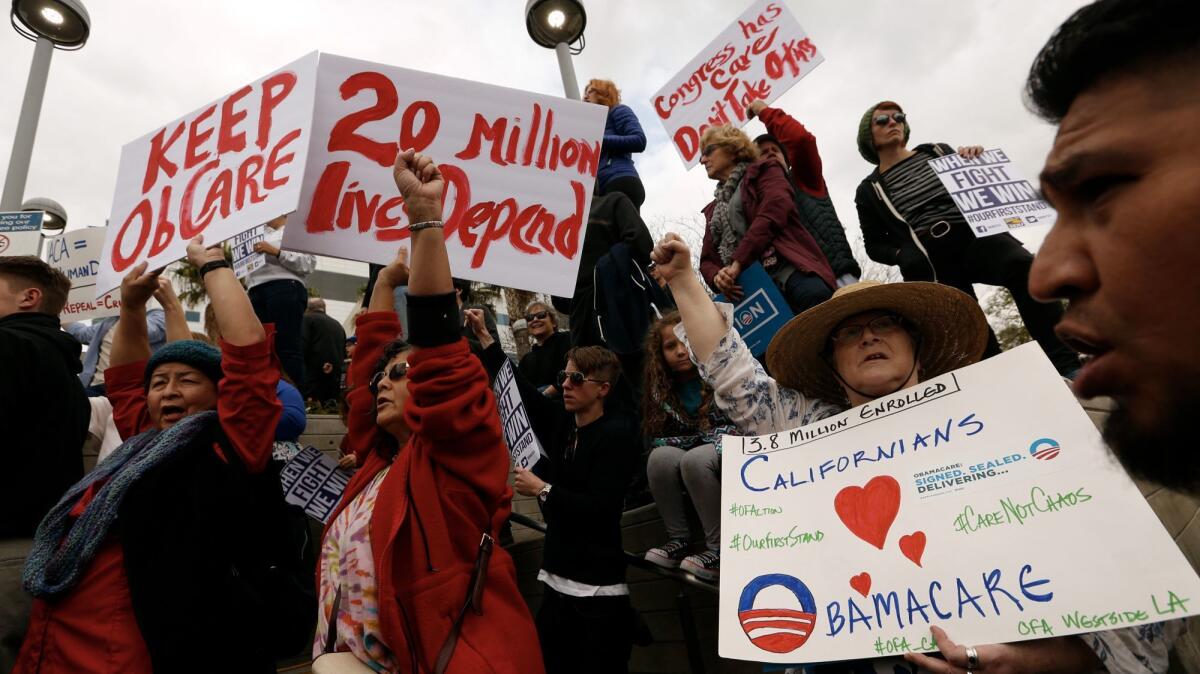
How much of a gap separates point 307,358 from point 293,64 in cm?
444

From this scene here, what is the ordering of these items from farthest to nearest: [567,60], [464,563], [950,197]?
[567,60] < [950,197] < [464,563]

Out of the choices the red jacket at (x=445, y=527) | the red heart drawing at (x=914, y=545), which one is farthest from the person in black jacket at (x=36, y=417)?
the red heart drawing at (x=914, y=545)

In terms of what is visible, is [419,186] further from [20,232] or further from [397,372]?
[20,232]

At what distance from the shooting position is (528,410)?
3.86 meters

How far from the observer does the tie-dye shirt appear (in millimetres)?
1768

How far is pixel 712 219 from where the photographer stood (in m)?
4.49

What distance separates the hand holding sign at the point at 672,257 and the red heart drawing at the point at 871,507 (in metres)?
0.90

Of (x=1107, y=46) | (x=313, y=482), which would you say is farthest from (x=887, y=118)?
(x=313, y=482)

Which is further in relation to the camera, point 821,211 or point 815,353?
point 821,211

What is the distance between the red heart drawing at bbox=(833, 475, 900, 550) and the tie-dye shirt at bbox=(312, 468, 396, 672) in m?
1.28

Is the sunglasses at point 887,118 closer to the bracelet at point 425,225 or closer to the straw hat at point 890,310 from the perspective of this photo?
the straw hat at point 890,310

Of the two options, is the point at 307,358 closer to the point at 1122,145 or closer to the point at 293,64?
the point at 293,64

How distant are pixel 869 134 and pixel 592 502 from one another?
3198 millimetres

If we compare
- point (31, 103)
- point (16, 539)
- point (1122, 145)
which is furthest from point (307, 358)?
point (1122, 145)
